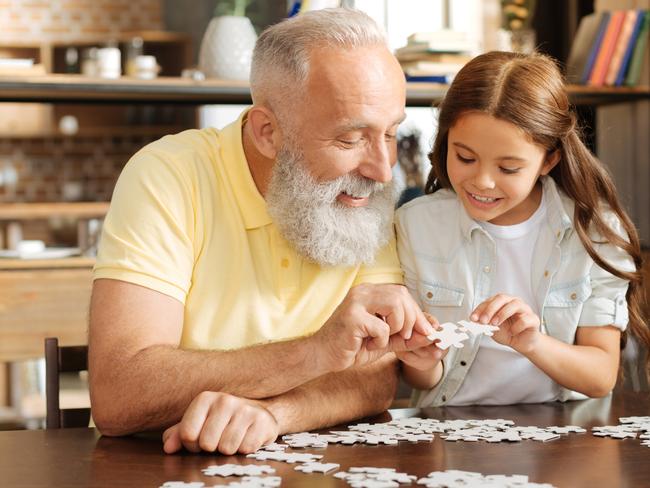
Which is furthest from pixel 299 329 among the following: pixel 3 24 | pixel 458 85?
pixel 3 24

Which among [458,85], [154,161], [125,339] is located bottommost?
[125,339]

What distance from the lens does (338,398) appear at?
1816mm

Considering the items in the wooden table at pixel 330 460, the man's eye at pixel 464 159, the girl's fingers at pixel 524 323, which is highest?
the man's eye at pixel 464 159

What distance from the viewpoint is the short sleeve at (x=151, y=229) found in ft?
6.06

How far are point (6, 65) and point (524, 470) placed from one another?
2501 millimetres

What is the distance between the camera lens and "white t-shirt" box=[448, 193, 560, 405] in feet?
7.02

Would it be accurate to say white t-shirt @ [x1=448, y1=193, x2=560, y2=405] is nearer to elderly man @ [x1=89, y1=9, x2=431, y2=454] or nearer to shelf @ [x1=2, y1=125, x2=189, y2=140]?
elderly man @ [x1=89, y1=9, x2=431, y2=454]

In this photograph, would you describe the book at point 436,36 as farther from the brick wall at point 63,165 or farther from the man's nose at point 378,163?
the brick wall at point 63,165

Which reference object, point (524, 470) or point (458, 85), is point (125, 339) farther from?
point (458, 85)

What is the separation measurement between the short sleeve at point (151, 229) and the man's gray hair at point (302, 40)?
0.27 metres

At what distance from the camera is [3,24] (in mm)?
7539

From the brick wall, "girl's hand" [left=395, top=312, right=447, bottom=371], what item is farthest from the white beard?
the brick wall

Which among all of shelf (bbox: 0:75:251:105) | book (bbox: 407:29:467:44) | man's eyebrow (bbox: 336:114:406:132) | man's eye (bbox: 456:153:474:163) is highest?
book (bbox: 407:29:467:44)

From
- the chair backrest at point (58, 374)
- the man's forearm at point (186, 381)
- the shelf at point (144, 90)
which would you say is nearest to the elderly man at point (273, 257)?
the man's forearm at point (186, 381)
